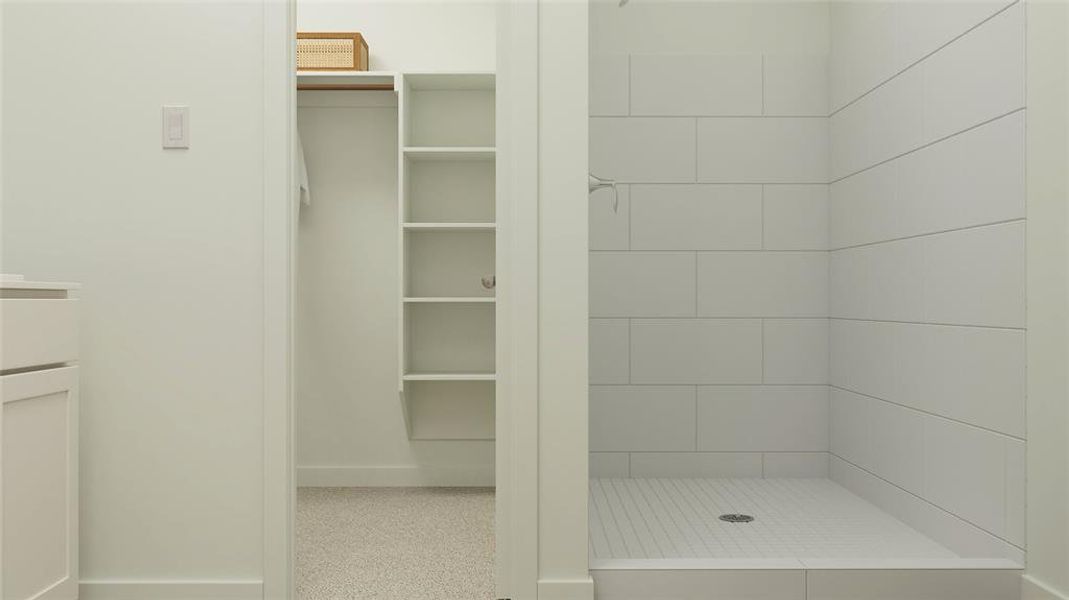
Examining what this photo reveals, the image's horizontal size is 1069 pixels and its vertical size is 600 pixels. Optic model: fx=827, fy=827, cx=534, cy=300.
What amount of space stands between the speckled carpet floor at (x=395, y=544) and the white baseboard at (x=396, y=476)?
45 millimetres

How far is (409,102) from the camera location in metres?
3.31

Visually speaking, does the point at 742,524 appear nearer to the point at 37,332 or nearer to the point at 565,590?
the point at 565,590

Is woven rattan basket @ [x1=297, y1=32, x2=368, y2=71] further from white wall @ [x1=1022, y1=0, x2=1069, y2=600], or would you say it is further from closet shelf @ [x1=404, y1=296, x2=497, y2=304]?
white wall @ [x1=1022, y1=0, x2=1069, y2=600]

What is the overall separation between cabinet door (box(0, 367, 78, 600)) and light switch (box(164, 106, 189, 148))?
59cm

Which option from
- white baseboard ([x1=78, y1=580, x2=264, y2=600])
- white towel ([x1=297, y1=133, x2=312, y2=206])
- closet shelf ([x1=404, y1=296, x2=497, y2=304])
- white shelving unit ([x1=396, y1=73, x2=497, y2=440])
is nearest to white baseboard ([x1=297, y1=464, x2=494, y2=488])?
white shelving unit ([x1=396, y1=73, x2=497, y2=440])

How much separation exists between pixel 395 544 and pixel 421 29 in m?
2.02

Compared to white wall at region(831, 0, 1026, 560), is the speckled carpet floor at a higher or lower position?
lower

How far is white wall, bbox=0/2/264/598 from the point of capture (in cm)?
203

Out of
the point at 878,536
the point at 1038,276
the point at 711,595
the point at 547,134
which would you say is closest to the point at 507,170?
the point at 547,134

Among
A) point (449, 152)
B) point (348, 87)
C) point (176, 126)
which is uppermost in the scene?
point (348, 87)

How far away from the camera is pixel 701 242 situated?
10.3 feet

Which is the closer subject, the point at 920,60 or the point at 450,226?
the point at 920,60

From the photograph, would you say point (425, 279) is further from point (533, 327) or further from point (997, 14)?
point (997, 14)

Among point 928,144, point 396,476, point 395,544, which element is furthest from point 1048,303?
point 396,476
